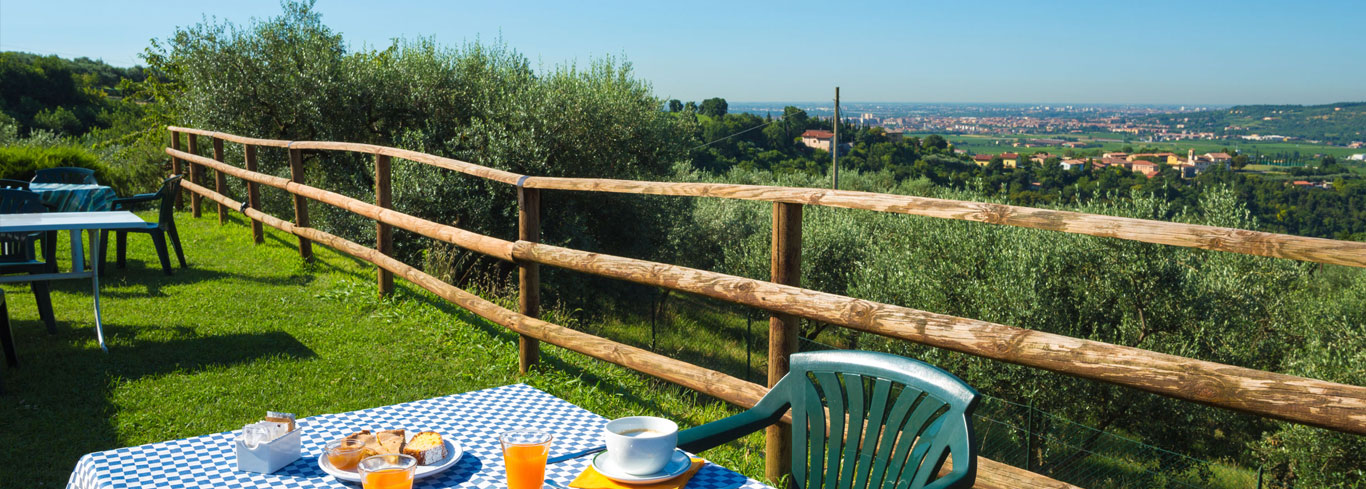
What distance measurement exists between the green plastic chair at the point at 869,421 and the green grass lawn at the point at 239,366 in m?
1.70

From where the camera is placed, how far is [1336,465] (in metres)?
11.3

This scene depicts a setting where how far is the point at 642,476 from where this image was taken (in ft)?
4.73

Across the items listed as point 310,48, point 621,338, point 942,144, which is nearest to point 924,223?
point 621,338

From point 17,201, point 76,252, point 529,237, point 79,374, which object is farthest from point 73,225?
point 529,237

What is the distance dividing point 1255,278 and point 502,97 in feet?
44.8

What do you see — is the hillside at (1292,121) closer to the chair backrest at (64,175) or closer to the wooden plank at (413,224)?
the wooden plank at (413,224)

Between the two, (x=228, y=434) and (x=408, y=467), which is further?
(x=228, y=434)

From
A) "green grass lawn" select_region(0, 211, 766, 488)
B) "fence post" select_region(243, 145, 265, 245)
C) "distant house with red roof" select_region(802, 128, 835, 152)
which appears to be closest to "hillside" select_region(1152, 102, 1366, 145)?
"distant house with red roof" select_region(802, 128, 835, 152)

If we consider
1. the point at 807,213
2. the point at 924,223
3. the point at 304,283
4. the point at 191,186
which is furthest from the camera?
the point at 807,213

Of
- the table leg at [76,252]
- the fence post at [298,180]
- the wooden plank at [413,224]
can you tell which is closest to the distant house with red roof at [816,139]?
the wooden plank at [413,224]

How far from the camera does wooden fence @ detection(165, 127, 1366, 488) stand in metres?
1.97

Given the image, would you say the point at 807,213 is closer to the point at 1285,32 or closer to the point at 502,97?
the point at 502,97

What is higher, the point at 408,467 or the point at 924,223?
the point at 408,467

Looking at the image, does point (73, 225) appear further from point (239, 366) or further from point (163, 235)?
point (163, 235)
